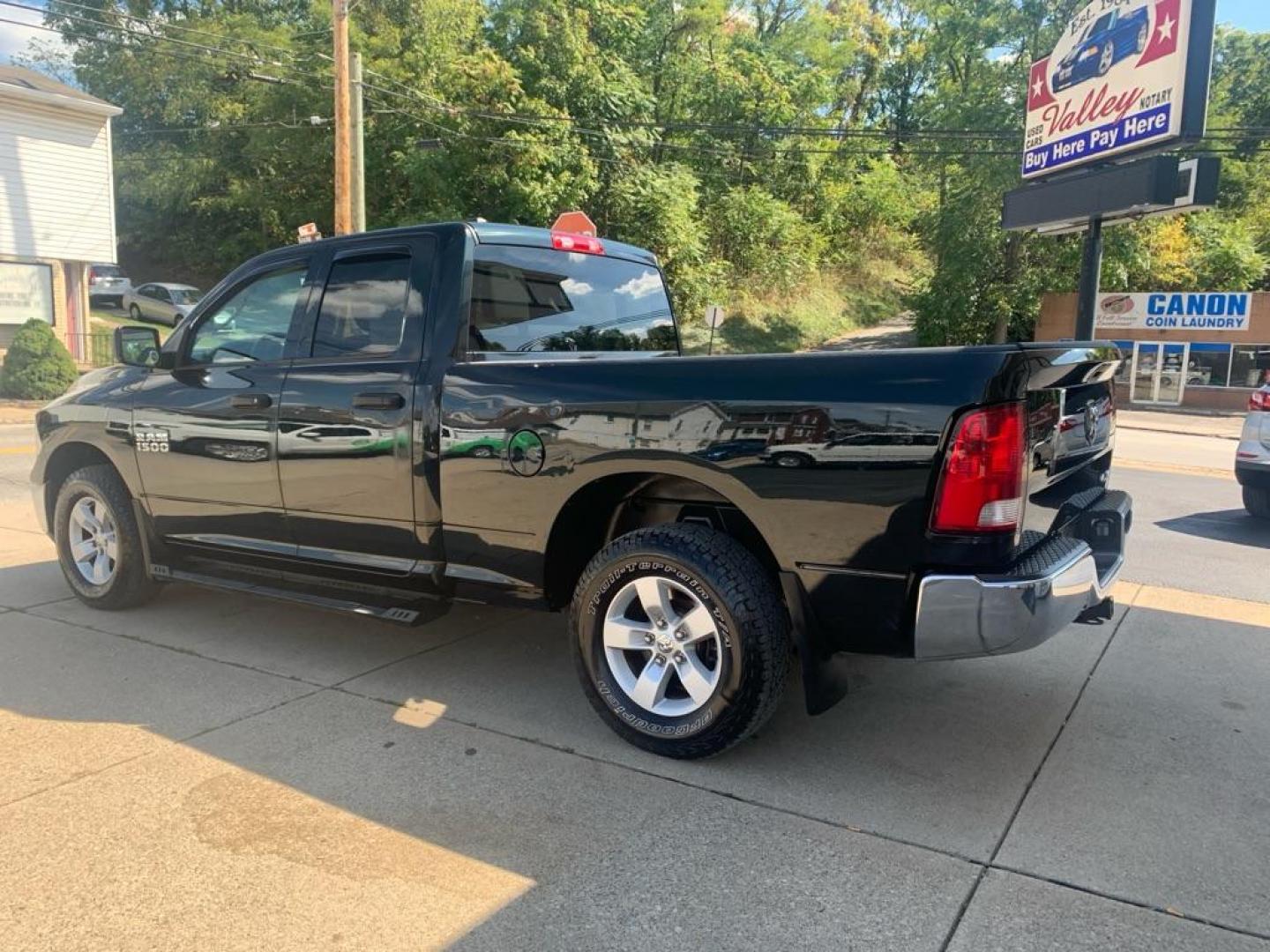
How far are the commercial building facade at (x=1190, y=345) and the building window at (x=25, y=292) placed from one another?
25465 mm

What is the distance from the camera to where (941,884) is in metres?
2.68

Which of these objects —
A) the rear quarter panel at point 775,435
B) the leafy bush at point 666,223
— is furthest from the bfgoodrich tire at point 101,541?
the leafy bush at point 666,223

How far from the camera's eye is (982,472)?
9.44 feet

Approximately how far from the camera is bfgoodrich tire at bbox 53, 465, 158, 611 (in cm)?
506

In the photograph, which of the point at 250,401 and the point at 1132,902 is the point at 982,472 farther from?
the point at 250,401

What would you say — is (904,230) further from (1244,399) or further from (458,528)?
(458,528)

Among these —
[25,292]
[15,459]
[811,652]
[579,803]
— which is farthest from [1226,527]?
[25,292]

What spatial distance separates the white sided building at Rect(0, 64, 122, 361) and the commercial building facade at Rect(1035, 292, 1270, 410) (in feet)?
82.1

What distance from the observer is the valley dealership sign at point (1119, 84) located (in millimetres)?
17125

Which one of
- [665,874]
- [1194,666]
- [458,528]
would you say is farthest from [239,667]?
[1194,666]

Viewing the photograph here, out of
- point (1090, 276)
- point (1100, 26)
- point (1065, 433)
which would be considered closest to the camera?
point (1065, 433)

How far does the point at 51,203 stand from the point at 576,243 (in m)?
21.6

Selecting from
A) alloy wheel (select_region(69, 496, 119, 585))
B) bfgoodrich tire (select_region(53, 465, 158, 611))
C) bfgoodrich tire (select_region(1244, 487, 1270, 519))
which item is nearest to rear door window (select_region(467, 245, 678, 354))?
bfgoodrich tire (select_region(53, 465, 158, 611))

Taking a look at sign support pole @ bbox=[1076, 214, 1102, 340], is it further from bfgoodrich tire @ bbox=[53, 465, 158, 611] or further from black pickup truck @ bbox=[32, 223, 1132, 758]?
bfgoodrich tire @ bbox=[53, 465, 158, 611]
